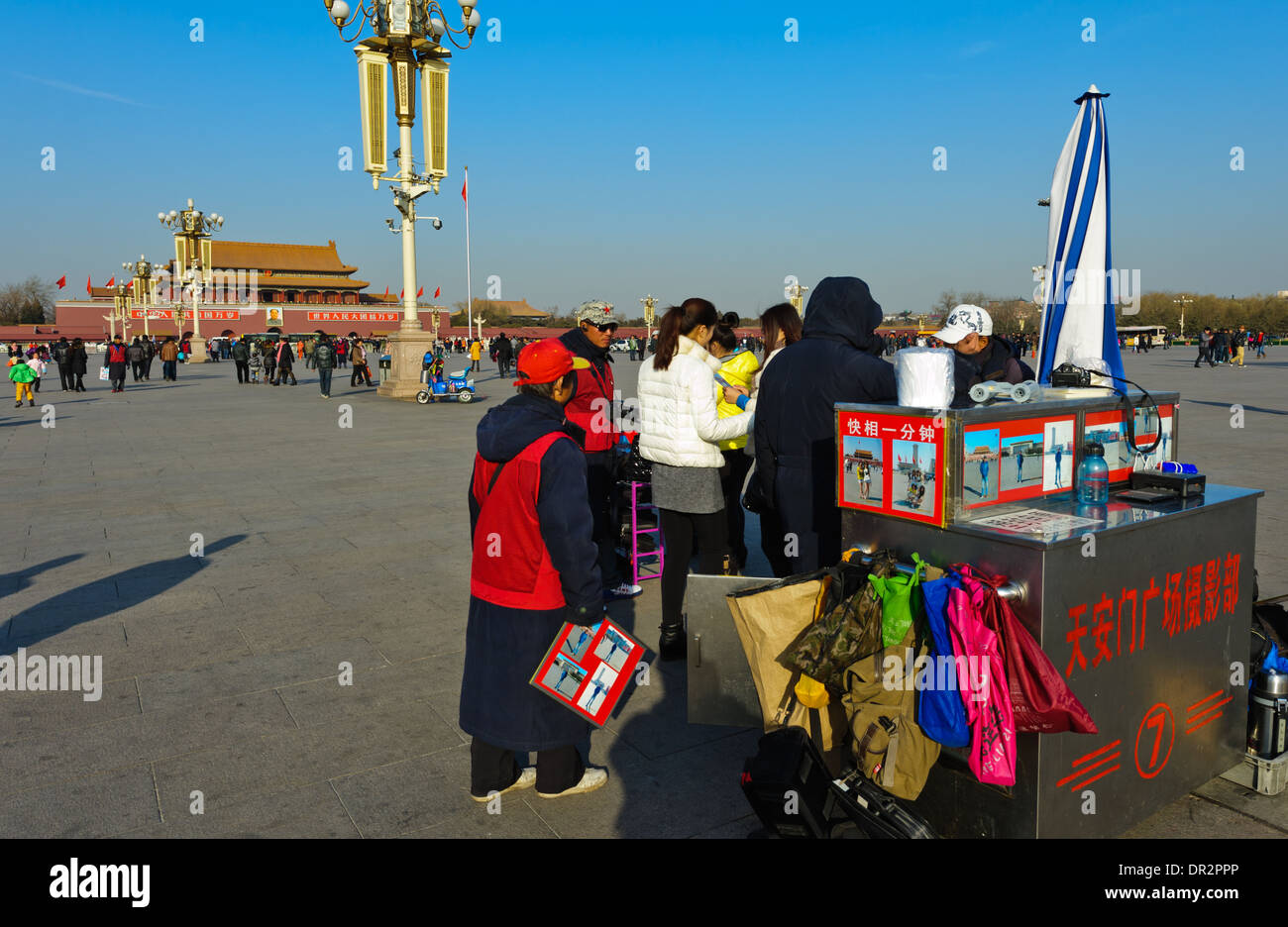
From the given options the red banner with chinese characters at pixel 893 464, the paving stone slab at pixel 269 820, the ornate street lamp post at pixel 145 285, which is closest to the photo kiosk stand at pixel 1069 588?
the red banner with chinese characters at pixel 893 464

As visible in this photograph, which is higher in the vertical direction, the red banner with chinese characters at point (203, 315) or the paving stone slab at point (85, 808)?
the red banner with chinese characters at point (203, 315)

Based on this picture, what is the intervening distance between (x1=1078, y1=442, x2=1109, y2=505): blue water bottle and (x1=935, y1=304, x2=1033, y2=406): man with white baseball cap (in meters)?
0.45

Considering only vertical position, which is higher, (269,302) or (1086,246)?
(269,302)

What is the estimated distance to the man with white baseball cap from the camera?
139 inches

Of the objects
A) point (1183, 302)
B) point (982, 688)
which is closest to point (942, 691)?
point (982, 688)

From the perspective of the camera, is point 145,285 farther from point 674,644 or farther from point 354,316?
point 674,644

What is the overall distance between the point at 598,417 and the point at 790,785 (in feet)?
9.66

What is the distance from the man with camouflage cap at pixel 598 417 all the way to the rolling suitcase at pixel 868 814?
217 cm

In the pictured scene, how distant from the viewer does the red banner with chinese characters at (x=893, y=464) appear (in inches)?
108

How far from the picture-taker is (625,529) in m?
5.78

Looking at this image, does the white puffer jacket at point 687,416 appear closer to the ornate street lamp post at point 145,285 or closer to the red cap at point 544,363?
the red cap at point 544,363

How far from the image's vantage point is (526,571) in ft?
9.87

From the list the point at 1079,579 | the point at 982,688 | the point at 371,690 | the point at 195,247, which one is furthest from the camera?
the point at 195,247
